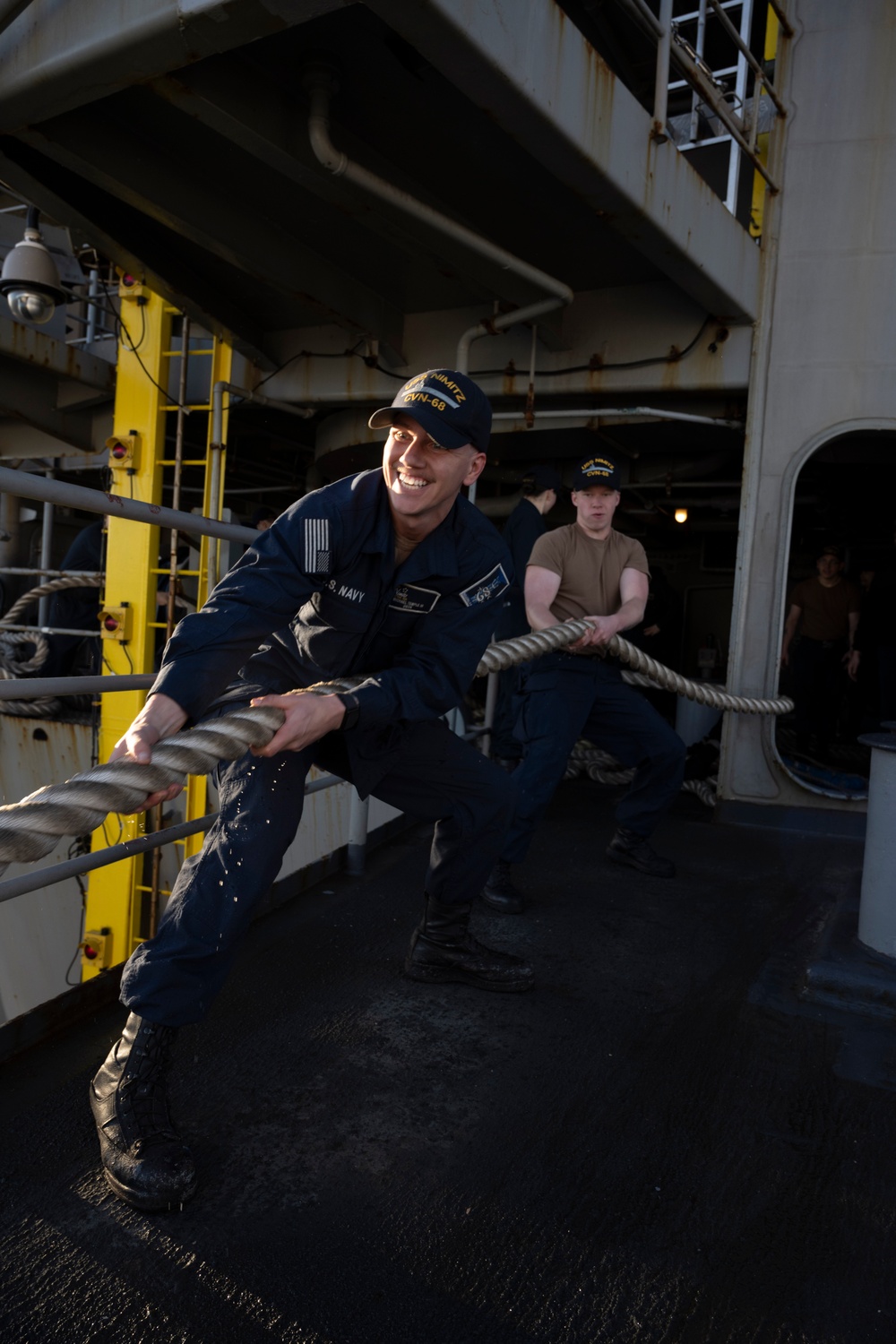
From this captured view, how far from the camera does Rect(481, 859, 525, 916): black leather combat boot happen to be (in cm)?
332

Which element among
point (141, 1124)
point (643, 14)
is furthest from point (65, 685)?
point (643, 14)

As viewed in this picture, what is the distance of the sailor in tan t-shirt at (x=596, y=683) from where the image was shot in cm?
363

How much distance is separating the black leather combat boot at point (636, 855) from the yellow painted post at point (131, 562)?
15.9 ft

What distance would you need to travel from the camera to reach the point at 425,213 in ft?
14.4

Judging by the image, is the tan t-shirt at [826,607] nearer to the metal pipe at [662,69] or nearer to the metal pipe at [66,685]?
the metal pipe at [662,69]

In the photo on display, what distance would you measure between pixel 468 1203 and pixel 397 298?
19.1 ft

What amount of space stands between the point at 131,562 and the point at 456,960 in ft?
19.5

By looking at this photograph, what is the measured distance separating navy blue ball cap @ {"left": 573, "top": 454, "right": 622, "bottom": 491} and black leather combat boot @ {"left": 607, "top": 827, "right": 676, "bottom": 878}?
154 cm

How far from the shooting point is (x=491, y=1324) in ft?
4.72

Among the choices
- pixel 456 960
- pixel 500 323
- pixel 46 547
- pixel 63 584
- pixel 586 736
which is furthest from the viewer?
pixel 46 547

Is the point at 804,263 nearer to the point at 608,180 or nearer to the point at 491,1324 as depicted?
the point at 608,180

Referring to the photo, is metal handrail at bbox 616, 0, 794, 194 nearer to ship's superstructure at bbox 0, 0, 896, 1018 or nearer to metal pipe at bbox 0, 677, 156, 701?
ship's superstructure at bbox 0, 0, 896, 1018

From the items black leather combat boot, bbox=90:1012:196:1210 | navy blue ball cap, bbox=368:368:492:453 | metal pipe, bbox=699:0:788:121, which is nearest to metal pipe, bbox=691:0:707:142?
metal pipe, bbox=699:0:788:121

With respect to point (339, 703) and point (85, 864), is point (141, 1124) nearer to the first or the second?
point (85, 864)
